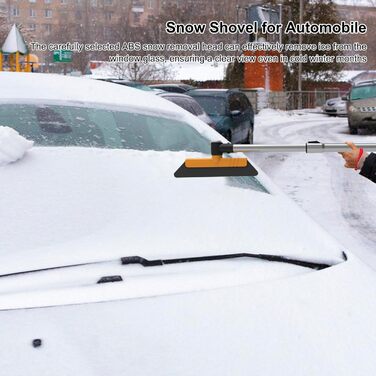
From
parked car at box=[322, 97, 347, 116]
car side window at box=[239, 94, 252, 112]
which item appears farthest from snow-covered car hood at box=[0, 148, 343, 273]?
parked car at box=[322, 97, 347, 116]

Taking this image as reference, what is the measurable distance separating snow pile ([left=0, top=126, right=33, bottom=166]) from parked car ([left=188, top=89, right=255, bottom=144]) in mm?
10147

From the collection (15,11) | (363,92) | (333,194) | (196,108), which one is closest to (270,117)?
(363,92)

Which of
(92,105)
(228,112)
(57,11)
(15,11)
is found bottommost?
(228,112)

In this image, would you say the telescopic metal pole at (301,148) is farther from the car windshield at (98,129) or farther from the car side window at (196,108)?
the car side window at (196,108)

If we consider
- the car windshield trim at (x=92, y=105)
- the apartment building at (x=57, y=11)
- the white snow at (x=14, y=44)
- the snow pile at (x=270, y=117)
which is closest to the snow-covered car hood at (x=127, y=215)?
the car windshield trim at (x=92, y=105)

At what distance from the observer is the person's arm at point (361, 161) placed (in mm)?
2277

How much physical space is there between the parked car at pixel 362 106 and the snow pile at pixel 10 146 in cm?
1734

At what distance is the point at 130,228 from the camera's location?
1898 mm

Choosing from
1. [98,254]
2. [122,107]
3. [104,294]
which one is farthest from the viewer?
[122,107]

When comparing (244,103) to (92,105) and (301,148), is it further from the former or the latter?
(301,148)

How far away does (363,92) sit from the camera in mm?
19250

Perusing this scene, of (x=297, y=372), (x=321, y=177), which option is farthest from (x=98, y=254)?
(x=321, y=177)

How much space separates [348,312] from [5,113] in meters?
1.47

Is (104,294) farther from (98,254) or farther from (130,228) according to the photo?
(130,228)
